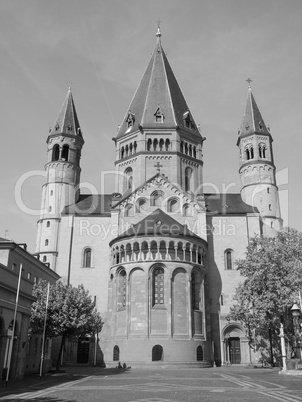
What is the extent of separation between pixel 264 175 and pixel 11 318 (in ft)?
151

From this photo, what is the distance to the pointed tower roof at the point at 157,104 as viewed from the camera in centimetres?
6494

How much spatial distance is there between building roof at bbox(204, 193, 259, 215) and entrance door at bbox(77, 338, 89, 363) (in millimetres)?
24987

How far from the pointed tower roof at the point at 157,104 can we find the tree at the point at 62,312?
3143 cm

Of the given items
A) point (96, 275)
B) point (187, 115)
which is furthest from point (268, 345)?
point (187, 115)

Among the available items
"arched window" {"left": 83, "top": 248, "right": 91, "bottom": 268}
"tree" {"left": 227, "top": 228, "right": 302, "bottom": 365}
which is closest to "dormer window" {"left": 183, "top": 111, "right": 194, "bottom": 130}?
"arched window" {"left": 83, "top": 248, "right": 91, "bottom": 268}

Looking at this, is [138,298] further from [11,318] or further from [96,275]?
[11,318]

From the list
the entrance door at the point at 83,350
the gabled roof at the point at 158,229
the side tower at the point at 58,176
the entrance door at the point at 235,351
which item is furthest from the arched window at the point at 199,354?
the side tower at the point at 58,176

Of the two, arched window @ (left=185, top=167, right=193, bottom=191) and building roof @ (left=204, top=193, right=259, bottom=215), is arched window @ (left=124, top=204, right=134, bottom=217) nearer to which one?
arched window @ (left=185, top=167, right=193, bottom=191)

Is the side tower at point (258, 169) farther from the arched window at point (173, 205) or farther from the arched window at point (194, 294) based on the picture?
the arched window at point (194, 294)

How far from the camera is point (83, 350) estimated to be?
5284cm

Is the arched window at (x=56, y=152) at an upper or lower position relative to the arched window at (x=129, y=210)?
upper

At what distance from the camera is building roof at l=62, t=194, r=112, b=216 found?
59938 mm

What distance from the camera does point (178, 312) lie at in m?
45.6

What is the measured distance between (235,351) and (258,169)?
88.1ft
